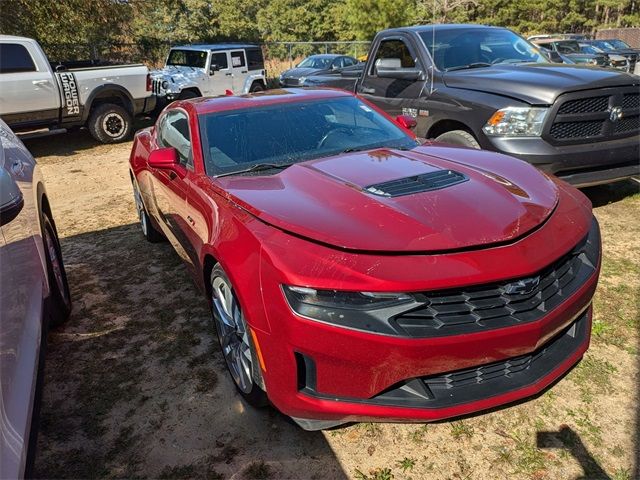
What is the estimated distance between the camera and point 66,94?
9.70 m

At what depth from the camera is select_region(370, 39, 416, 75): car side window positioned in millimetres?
5731

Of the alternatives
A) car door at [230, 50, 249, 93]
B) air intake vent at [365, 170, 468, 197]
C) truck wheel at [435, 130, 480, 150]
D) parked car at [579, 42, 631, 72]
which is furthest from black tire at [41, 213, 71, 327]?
parked car at [579, 42, 631, 72]

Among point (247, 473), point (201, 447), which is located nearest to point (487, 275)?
point (247, 473)

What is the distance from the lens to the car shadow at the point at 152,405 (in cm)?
234

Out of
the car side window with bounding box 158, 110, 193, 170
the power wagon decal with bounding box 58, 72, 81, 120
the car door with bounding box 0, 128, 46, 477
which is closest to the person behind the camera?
the car door with bounding box 0, 128, 46, 477

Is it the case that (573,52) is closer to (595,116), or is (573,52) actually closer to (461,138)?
(595,116)

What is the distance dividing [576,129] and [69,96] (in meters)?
9.07

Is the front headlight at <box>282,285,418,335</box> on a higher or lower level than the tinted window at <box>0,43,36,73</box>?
lower

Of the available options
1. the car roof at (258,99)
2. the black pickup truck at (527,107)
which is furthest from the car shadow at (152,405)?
the black pickup truck at (527,107)

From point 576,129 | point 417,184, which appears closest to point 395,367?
point 417,184

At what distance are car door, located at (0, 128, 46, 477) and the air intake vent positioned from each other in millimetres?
1614

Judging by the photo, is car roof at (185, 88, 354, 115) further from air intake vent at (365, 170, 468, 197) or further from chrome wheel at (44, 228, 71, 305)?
air intake vent at (365, 170, 468, 197)

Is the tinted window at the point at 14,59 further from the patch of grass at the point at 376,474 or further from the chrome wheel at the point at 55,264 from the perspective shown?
the patch of grass at the point at 376,474

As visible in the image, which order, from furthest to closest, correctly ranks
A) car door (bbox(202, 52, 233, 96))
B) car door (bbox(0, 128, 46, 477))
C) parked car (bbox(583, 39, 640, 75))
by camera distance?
parked car (bbox(583, 39, 640, 75)) → car door (bbox(202, 52, 233, 96)) → car door (bbox(0, 128, 46, 477))
